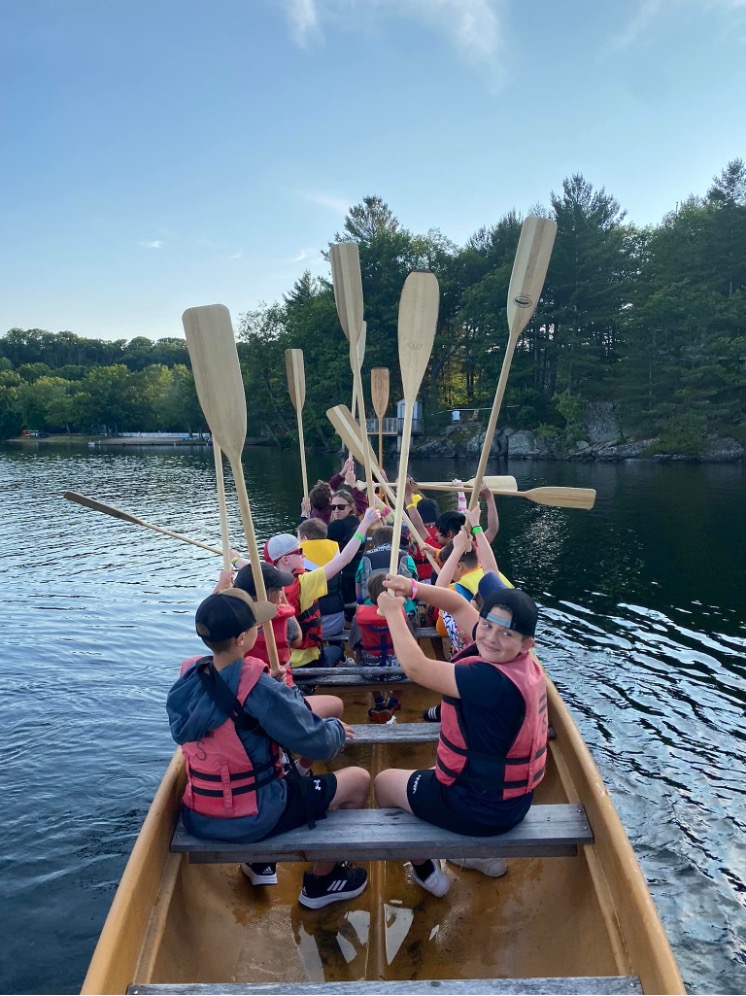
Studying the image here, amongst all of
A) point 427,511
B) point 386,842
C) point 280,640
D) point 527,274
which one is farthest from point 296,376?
point 386,842

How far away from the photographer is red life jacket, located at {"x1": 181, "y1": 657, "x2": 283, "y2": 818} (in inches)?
104

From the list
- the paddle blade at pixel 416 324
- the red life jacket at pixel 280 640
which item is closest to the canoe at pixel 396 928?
the red life jacket at pixel 280 640

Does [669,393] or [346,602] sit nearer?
[346,602]

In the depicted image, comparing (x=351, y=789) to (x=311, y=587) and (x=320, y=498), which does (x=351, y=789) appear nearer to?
(x=311, y=587)

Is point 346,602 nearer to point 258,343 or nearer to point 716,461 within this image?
point 716,461

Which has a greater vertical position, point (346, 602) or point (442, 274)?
point (442, 274)

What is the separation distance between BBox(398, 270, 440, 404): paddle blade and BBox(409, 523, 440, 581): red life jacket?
3.02m

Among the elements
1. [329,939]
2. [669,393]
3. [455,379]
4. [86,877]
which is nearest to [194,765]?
[329,939]

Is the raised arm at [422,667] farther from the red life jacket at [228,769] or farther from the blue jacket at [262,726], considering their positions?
the red life jacket at [228,769]

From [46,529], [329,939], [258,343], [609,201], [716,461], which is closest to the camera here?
[329,939]

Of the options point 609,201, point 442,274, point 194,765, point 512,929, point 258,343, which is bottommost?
point 512,929

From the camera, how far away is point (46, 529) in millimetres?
18469

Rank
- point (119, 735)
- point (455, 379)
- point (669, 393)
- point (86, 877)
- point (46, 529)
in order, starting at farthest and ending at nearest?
point (455, 379) → point (669, 393) → point (46, 529) → point (119, 735) → point (86, 877)

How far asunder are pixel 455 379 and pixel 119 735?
44.0m
